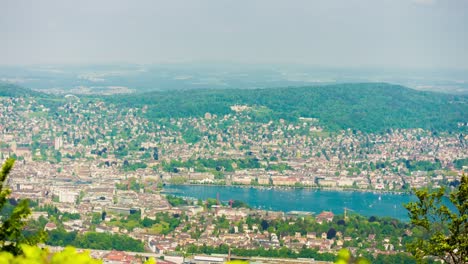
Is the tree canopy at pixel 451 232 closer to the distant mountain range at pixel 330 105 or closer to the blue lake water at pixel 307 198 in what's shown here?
the blue lake water at pixel 307 198

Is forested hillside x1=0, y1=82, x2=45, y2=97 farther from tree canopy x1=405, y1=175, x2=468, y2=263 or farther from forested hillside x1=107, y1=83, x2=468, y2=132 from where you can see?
tree canopy x1=405, y1=175, x2=468, y2=263

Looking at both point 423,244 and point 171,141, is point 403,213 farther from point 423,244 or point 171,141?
point 423,244

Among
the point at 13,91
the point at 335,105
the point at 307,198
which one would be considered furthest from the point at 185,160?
the point at 13,91

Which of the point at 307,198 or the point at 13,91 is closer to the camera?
the point at 307,198

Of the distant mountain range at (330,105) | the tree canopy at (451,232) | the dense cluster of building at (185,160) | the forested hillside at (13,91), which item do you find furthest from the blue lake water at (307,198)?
the forested hillside at (13,91)

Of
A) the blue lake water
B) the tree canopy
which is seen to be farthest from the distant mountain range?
the tree canopy

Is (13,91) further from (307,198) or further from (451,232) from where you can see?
(451,232)
